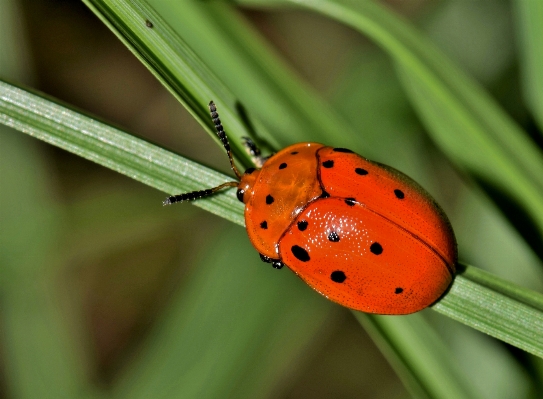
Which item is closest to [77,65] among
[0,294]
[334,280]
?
[0,294]

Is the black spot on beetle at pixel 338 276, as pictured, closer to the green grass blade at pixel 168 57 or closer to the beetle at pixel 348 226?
the beetle at pixel 348 226

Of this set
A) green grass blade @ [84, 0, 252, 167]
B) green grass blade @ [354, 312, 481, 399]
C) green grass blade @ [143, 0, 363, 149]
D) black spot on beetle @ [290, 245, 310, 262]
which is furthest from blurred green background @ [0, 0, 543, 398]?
green grass blade @ [84, 0, 252, 167]

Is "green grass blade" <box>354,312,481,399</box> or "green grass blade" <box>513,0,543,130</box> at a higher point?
"green grass blade" <box>513,0,543,130</box>

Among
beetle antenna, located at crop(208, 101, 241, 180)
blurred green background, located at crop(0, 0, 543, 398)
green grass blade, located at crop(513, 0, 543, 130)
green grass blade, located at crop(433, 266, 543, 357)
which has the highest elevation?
green grass blade, located at crop(513, 0, 543, 130)

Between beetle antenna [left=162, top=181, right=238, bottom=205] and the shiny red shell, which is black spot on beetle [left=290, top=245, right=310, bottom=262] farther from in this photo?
beetle antenna [left=162, top=181, right=238, bottom=205]

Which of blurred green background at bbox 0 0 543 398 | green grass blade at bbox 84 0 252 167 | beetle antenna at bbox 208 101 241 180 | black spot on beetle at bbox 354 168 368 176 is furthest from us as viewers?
blurred green background at bbox 0 0 543 398

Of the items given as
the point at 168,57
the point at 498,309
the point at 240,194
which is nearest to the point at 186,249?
the point at 240,194

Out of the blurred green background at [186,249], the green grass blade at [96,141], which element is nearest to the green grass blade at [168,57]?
the green grass blade at [96,141]

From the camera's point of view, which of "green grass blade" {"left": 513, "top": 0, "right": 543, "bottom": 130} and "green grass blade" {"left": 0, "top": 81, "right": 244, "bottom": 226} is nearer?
"green grass blade" {"left": 0, "top": 81, "right": 244, "bottom": 226}
